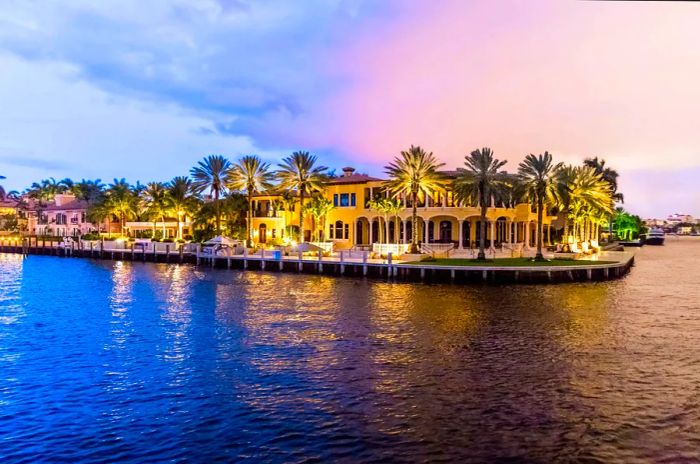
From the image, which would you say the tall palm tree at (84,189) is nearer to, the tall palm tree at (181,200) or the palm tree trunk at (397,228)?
the tall palm tree at (181,200)

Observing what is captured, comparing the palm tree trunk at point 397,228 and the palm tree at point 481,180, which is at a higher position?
the palm tree at point 481,180

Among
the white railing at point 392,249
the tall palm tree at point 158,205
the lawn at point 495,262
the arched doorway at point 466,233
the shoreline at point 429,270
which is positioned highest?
the tall palm tree at point 158,205

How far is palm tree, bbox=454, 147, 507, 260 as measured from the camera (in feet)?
190

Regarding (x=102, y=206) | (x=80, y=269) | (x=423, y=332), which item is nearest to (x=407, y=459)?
(x=423, y=332)

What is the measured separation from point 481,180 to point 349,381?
42.5 m

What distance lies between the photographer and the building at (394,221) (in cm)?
7150

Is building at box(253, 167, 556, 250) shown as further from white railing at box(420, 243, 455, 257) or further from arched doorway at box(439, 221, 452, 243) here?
white railing at box(420, 243, 455, 257)

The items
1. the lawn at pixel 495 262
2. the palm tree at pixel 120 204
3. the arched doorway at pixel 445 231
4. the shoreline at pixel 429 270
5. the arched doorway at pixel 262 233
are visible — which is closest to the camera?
the shoreline at pixel 429 270

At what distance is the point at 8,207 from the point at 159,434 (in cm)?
19601

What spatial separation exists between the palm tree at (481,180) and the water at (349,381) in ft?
66.7

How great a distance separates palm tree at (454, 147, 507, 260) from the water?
66.7 feet

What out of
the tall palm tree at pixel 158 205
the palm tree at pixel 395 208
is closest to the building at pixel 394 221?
the palm tree at pixel 395 208

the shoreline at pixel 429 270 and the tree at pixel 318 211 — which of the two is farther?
the tree at pixel 318 211

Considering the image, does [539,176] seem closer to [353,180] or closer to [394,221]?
[394,221]
